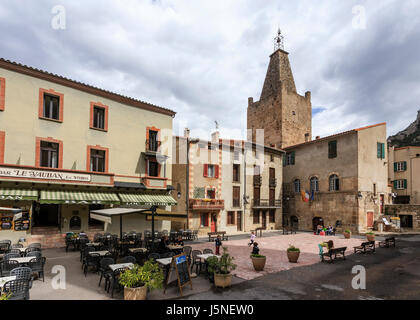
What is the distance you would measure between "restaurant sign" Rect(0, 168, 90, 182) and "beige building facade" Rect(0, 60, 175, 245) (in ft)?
0.16

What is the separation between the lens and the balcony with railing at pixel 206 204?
24.9 m

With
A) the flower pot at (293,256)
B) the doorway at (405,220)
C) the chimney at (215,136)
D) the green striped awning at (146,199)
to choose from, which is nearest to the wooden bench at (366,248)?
the flower pot at (293,256)

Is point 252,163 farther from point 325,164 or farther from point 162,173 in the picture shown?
point 162,173

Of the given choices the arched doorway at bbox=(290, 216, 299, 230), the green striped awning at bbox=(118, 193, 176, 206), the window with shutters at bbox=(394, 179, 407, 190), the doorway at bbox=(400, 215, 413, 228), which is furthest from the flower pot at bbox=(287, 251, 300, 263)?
the window with shutters at bbox=(394, 179, 407, 190)

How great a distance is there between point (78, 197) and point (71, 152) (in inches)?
138

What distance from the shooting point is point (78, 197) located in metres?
17.8

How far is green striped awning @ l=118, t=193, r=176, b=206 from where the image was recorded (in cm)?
2008

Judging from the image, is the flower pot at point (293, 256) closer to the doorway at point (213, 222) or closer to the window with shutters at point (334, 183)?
the doorway at point (213, 222)

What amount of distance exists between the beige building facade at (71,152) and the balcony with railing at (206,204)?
3.09 m

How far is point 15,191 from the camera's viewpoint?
1589 centimetres

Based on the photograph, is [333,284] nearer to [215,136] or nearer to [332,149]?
[215,136]
